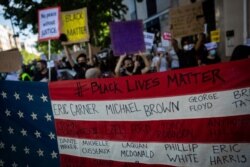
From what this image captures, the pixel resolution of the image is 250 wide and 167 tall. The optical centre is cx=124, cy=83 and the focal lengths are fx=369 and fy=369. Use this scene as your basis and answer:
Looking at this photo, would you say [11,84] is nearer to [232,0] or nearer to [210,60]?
[210,60]

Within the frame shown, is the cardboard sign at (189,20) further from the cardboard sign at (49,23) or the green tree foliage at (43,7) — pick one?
the green tree foliage at (43,7)

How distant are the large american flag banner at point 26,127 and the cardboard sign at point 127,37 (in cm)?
233

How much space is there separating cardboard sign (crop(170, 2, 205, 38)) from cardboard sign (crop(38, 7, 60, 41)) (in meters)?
2.32

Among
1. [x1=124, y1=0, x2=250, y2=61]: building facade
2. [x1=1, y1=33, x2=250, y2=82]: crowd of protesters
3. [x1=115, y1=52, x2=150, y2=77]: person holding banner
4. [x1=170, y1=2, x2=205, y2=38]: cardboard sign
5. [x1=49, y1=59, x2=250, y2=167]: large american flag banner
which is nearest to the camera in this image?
[x1=49, y1=59, x2=250, y2=167]: large american flag banner

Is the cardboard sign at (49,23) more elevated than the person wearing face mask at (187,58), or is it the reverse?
the cardboard sign at (49,23)

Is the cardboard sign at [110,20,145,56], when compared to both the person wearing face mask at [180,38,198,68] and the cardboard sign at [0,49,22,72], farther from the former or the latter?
the cardboard sign at [0,49,22,72]

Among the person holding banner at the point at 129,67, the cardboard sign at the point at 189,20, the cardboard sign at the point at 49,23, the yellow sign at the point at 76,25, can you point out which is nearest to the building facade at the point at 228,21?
the cardboard sign at the point at 189,20

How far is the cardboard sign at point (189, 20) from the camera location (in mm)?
7117

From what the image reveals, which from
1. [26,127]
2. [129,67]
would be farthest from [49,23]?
[26,127]

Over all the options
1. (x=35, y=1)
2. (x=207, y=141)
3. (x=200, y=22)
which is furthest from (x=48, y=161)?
(x=35, y=1)

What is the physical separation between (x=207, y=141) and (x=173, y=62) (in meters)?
4.58

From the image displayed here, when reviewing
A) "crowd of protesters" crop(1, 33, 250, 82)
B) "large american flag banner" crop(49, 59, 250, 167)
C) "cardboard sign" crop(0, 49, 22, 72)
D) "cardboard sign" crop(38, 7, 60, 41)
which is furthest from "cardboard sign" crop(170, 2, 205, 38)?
"large american flag banner" crop(49, 59, 250, 167)

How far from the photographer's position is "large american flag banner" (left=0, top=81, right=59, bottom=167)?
436 cm

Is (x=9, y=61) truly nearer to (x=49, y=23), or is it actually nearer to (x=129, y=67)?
(x=49, y=23)
